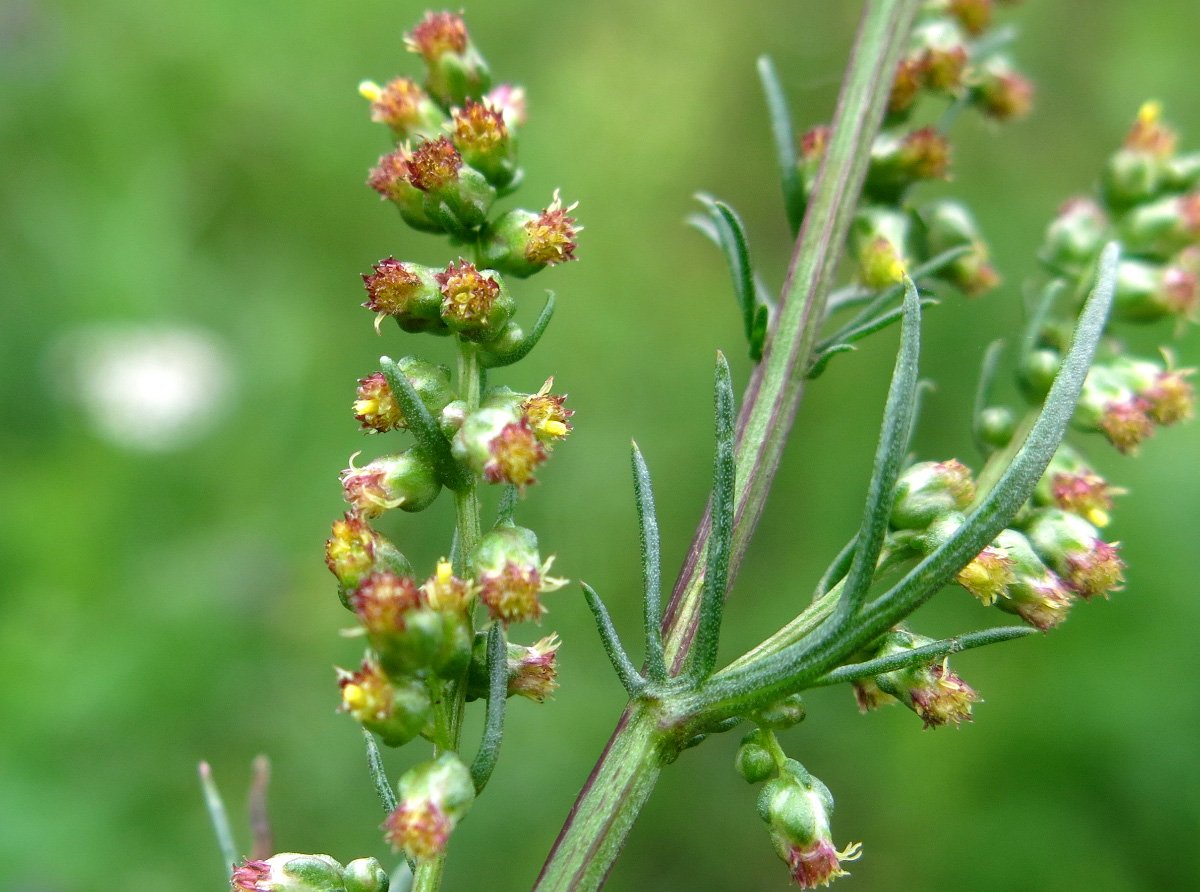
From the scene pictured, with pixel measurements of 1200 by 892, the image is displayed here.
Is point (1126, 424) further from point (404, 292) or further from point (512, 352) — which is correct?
point (404, 292)

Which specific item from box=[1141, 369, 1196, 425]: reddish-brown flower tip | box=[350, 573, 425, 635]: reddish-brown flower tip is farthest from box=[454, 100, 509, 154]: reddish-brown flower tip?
box=[1141, 369, 1196, 425]: reddish-brown flower tip

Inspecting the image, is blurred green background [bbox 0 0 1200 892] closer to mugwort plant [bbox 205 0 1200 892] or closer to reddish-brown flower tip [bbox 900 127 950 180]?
reddish-brown flower tip [bbox 900 127 950 180]

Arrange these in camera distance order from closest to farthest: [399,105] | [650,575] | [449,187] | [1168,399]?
1. [650,575]
2. [449,187]
3. [399,105]
4. [1168,399]

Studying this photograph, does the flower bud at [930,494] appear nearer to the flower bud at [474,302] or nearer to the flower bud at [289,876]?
the flower bud at [474,302]

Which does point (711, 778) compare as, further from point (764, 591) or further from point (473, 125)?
point (473, 125)

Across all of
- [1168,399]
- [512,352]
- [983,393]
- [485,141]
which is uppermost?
[485,141]

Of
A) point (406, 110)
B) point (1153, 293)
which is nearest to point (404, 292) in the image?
point (406, 110)
